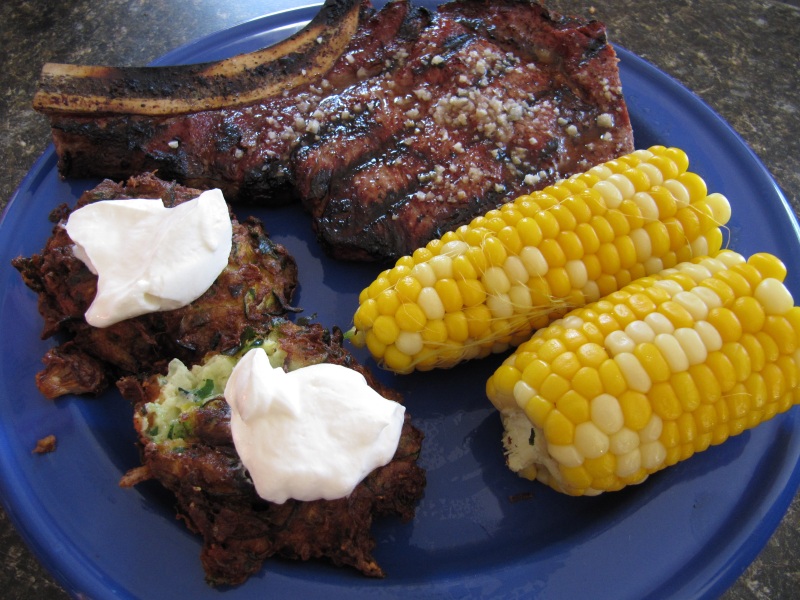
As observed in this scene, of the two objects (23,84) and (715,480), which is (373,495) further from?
(23,84)

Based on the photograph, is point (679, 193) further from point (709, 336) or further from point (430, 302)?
point (430, 302)

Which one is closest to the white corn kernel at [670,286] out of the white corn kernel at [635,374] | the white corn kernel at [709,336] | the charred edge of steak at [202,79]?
the white corn kernel at [709,336]

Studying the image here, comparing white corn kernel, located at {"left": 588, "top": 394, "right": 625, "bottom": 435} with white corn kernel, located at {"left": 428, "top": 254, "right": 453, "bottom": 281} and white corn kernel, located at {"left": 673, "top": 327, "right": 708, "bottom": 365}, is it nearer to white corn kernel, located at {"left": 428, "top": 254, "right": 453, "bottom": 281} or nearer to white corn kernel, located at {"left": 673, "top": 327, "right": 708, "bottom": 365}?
white corn kernel, located at {"left": 673, "top": 327, "right": 708, "bottom": 365}

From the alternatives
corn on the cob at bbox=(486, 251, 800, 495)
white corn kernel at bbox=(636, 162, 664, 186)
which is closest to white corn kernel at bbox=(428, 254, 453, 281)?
corn on the cob at bbox=(486, 251, 800, 495)

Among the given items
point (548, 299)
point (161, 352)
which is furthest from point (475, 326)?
point (161, 352)

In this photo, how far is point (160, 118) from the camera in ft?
6.88

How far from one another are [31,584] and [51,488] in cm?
48

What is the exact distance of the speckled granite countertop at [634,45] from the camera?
2.78 metres

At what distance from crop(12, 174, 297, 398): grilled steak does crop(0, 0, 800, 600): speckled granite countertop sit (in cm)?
111

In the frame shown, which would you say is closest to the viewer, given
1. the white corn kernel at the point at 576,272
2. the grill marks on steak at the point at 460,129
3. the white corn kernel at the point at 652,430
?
the white corn kernel at the point at 652,430

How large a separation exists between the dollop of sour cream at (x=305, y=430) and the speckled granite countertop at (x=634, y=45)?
6.24 ft

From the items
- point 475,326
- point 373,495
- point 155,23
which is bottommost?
point 373,495

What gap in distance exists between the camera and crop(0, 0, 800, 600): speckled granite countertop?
9.11 feet

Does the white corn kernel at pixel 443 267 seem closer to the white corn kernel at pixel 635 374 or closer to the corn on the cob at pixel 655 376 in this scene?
the corn on the cob at pixel 655 376
